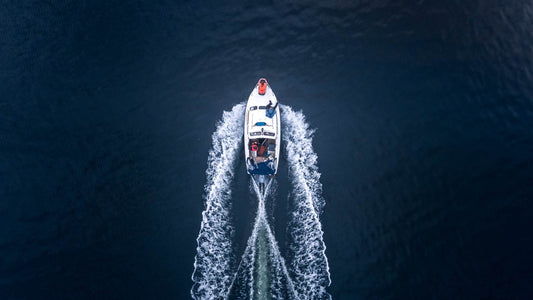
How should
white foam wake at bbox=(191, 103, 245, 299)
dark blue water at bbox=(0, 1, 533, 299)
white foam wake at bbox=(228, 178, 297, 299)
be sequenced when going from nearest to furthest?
white foam wake at bbox=(228, 178, 297, 299) → white foam wake at bbox=(191, 103, 245, 299) → dark blue water at bbox=(0, 1, 533, 299)

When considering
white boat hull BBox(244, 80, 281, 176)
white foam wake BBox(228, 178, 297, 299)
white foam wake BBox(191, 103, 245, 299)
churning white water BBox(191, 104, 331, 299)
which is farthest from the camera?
white boat hull BBox(244, 80, 281, 176)

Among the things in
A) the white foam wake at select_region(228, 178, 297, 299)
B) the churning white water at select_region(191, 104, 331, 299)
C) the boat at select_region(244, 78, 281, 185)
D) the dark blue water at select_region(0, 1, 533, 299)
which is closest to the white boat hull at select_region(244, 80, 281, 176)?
the boat at select_region(244, 78, 281, 185)

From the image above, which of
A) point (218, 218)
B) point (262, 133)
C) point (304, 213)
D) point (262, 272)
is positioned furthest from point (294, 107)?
point (262, 272)

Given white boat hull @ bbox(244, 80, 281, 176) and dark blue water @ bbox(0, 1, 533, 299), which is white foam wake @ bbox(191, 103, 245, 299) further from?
white boat hull @ bbox(244, 80, 281, 176)

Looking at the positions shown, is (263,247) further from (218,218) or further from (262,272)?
(218,218)

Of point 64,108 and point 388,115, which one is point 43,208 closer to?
point 64,108

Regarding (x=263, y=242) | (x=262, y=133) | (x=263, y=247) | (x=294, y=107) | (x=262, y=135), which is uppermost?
(x=294, y=107)

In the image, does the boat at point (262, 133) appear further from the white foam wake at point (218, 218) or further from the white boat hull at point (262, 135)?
the white foam wake at point (218, 218)
